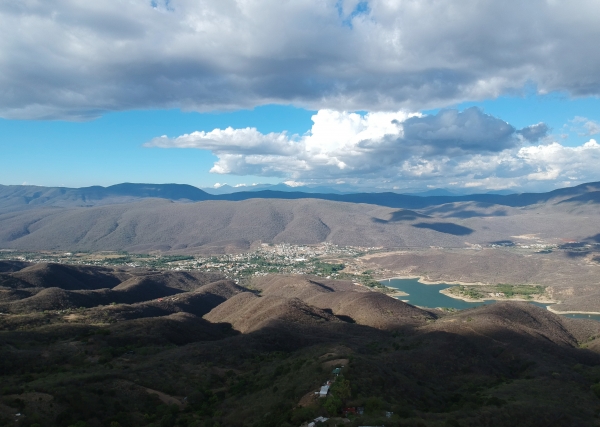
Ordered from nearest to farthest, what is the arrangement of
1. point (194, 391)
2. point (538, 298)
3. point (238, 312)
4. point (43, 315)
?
point (194, 391) < point (43, 315) < point (238, 312) < point (538, 298)

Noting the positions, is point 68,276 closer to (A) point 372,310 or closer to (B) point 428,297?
(A) point 372,310

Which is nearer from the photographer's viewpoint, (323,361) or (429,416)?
(429,416)

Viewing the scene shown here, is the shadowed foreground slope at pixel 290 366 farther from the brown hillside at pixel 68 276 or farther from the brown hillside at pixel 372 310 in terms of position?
the brown hillside at pixel 68 276

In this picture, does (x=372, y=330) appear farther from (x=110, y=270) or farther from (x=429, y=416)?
(x=110, y=270)

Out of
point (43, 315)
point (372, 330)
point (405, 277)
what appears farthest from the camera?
point (405, 277)

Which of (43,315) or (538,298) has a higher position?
(43,315)

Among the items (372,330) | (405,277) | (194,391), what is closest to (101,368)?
(194,391)
